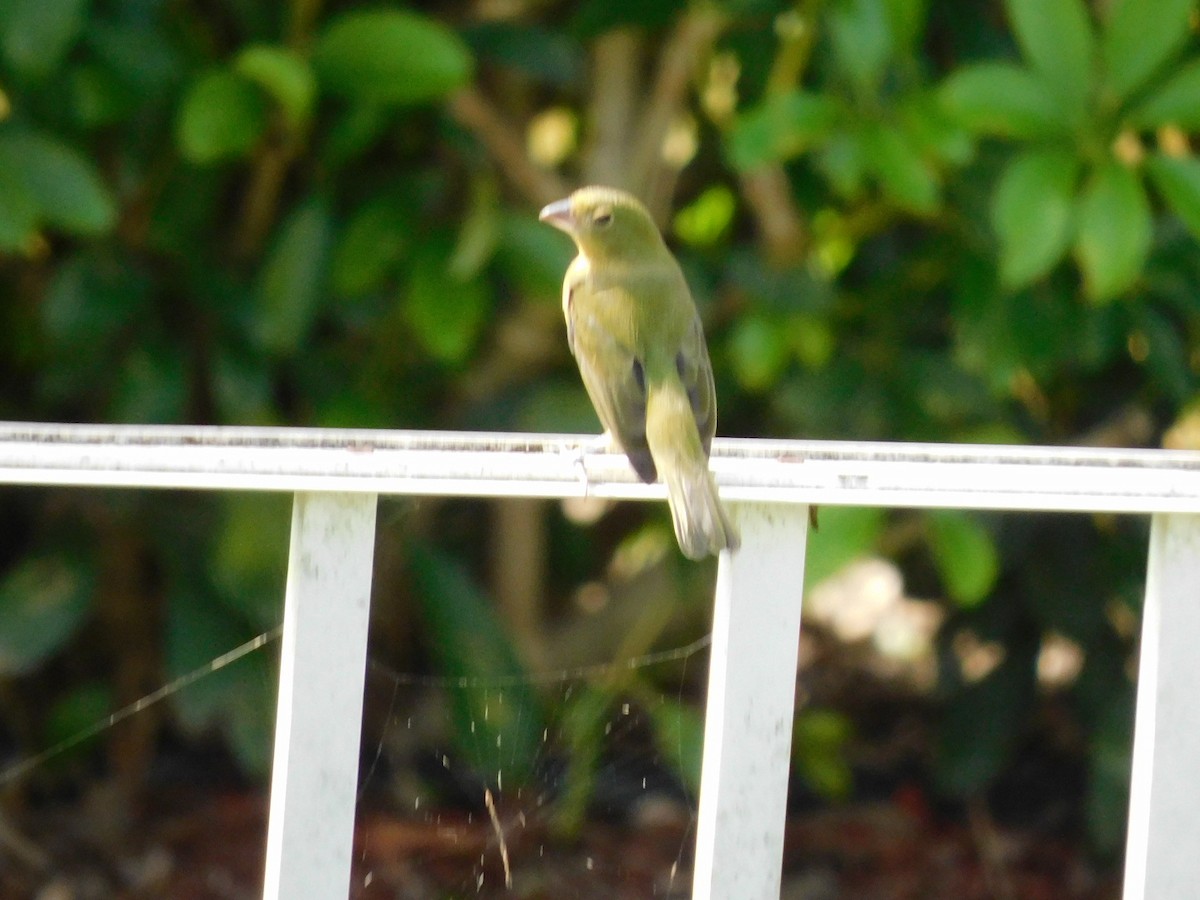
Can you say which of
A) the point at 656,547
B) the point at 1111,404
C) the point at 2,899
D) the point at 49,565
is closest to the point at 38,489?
the point at 49,565

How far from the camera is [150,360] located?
3.64m

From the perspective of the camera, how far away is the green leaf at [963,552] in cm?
346

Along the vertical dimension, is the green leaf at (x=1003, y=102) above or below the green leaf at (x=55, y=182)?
above

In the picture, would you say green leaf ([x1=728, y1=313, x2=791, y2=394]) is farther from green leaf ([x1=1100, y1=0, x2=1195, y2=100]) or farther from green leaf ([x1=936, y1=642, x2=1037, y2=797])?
green leaf ([x1=936, y1=642, x2=1037, y2=797])

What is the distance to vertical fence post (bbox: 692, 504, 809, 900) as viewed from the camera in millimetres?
1876

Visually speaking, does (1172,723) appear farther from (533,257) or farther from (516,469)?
(533,257)

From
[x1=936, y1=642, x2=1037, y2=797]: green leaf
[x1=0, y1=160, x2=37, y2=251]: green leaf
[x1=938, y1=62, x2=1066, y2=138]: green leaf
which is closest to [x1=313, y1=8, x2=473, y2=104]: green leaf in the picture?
[x1=0, y1=160, x2=37, y2=251]: green leaf

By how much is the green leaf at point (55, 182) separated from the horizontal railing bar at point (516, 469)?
1.47 m

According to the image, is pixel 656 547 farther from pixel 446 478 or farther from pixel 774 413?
pixel 446 478

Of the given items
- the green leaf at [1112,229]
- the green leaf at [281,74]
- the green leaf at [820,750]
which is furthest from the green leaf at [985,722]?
the green leaf at [281,74]

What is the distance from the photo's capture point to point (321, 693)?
1.82m

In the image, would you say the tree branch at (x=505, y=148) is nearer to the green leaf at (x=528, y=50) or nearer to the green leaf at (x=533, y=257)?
the green leaf at (x=528, y=50)

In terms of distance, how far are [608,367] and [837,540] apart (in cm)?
54

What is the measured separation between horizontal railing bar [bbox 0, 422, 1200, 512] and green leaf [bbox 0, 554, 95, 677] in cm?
192
